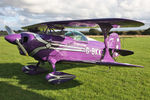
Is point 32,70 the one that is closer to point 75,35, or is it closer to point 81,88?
point 75,35

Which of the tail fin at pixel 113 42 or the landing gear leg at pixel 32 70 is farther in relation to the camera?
the tail fin at pixel 113 42

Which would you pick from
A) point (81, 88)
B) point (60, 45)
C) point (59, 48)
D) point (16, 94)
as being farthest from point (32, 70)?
point (81, 88)

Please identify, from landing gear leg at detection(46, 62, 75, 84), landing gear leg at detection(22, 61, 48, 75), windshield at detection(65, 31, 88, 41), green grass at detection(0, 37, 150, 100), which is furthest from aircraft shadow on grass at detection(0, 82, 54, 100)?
windshield at detection(65, 31, 88, 41)

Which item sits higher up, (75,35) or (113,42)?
(75,35)

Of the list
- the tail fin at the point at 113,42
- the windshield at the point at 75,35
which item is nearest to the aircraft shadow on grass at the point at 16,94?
the windshield at the point at 75,35

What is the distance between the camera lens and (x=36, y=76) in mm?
6094

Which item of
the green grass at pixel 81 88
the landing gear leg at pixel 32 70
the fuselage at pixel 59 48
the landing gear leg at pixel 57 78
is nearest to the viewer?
the green grass at pixel 81 88

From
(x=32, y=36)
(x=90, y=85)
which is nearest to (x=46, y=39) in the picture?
(x=32, y=36)

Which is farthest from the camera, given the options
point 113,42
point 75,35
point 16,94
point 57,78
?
point 113,42

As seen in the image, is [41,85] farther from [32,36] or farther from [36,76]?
[32,36]

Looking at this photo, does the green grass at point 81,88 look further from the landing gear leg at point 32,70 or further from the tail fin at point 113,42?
the tail fin at point 113,42

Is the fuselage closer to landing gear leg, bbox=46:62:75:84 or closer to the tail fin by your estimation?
landing gear leg, bbox=46:62:75:84

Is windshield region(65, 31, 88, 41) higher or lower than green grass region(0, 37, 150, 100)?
higher

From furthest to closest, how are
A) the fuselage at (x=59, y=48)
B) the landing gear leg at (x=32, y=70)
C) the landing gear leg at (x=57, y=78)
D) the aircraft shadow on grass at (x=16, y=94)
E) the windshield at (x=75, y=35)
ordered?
the landing gear leg at (x=32, y=70) → the windshield at (x=75, y=35) → the fuselage at (x=59, y=48) → the landing gear leg at (x=57, y=78) → the aircraft shadow on grass at (x=16, y=94)
